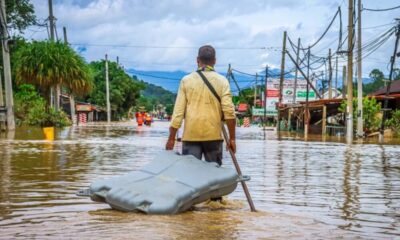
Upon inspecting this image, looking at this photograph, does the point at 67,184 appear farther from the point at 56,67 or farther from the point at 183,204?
the point at 56,67

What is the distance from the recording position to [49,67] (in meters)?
42.1

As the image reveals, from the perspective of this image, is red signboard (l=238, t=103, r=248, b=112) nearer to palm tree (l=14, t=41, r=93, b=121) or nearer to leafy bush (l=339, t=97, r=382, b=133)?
palm tree (l=14, t=41, r=93, b=121)

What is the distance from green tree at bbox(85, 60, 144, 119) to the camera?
302ft

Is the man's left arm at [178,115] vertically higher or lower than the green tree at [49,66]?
lower

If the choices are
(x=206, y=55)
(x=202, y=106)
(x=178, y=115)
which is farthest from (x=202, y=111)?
(x=206, y=55)

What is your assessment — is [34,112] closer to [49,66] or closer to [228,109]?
[49,66]

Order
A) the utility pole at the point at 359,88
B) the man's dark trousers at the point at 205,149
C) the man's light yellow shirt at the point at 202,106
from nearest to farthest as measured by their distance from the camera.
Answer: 1. the man's light yellow shirt at the point at 202,106
2. the man's dark trousers at the point at 205,149
3. the utility pole at the point at 359,88

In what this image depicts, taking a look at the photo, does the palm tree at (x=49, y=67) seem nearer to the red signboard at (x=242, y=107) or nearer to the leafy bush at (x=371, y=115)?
the leafy bush at (x=371, y=115)

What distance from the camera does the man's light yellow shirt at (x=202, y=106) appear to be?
285 inches

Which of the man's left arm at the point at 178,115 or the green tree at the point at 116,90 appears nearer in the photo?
the man's left arm at the point at 178,115

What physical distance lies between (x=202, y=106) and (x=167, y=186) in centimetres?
104

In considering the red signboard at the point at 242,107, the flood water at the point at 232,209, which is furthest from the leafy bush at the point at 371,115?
the red signboard at the point at 242,107

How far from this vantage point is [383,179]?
36.8 feet

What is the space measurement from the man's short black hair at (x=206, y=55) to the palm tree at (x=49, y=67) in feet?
117
